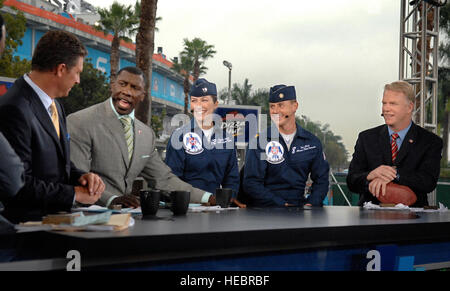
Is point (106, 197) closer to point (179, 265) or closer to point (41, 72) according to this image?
point (41, 72)

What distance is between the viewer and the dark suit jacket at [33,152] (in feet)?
6.81

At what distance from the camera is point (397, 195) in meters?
3.34

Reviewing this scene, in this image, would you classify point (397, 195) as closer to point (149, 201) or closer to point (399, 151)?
point (399, 151)

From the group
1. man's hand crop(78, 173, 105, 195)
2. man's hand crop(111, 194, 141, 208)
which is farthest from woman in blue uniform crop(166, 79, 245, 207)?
man's hand crop(78, 173, 105, 195)

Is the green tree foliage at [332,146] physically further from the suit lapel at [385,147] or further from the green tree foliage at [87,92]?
the suit lapel at [385,147]

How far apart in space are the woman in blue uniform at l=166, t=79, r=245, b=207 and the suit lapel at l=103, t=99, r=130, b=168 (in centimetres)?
79

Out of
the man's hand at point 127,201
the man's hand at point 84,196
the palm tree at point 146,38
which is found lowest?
the man's hand at point 127,201

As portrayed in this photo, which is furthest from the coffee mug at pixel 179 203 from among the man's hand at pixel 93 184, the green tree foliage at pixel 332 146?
the green tree foliage at pixel 332 146

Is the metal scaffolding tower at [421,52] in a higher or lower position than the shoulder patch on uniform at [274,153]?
higher

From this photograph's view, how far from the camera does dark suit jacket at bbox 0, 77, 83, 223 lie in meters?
2.08

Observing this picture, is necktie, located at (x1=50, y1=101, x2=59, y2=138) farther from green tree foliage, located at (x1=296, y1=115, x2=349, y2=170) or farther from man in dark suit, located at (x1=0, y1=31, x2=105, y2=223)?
green tree foliage, located at (x1=296, y1=115, x2=349, y2=170)

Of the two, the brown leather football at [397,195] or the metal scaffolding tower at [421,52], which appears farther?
the metal scaffolding tower at [421,52]

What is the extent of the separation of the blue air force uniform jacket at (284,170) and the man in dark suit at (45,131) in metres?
1.59
